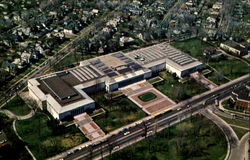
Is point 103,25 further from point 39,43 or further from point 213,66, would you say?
point 213,66

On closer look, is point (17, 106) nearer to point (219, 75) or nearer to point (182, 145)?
point (182, 145)

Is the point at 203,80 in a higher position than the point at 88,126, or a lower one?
lower

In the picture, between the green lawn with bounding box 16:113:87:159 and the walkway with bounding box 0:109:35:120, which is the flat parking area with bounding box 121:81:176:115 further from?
the walkway with bounding box 0:109:35:120

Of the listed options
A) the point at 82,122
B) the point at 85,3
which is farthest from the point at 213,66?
the point at 85,3

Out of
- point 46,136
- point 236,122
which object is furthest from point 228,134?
point 46,136

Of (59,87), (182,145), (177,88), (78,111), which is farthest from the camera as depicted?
(177,88)

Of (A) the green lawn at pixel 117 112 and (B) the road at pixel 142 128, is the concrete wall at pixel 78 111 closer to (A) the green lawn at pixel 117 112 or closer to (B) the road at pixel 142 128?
(A) the green lawn at pixel 117 112

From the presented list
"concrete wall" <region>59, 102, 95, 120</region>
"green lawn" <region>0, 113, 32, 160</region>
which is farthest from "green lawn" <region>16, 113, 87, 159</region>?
"concrete wall" <region>59, 102, 95, 120</region>
